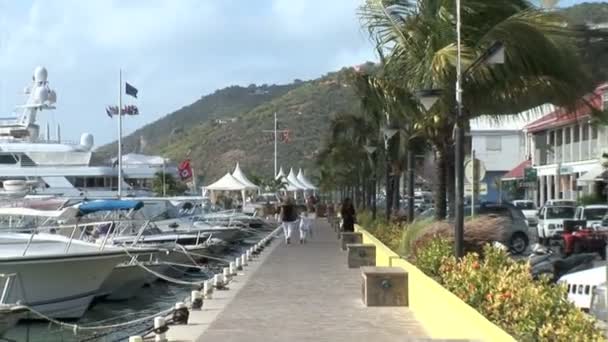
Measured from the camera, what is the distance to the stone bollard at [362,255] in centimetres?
2512

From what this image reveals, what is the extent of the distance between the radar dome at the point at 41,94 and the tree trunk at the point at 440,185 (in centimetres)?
4646

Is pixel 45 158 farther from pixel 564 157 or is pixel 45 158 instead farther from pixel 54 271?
pixel 54 271

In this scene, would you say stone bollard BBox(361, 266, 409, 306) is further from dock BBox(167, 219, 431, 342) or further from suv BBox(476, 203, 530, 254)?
suv BBox(476, 203, 530, 254)

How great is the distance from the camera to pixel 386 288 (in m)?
17.2

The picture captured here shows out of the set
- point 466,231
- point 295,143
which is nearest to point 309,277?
point 466,231

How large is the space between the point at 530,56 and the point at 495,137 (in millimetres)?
62357

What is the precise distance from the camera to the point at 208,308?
1756cm

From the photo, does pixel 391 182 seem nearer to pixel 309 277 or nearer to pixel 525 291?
pixel 309 277

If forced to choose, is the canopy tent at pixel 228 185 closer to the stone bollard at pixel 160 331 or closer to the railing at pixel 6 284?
the railing at pixel 6 284

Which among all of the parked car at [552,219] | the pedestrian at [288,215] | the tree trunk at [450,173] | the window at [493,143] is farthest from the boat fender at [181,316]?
the window at [493,143]

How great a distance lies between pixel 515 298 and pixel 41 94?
189 feet

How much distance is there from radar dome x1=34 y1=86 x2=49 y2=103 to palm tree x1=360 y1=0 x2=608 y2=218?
4651 cm

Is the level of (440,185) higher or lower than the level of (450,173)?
lower

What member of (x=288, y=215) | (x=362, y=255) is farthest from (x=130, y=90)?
(x=362, y=255)
